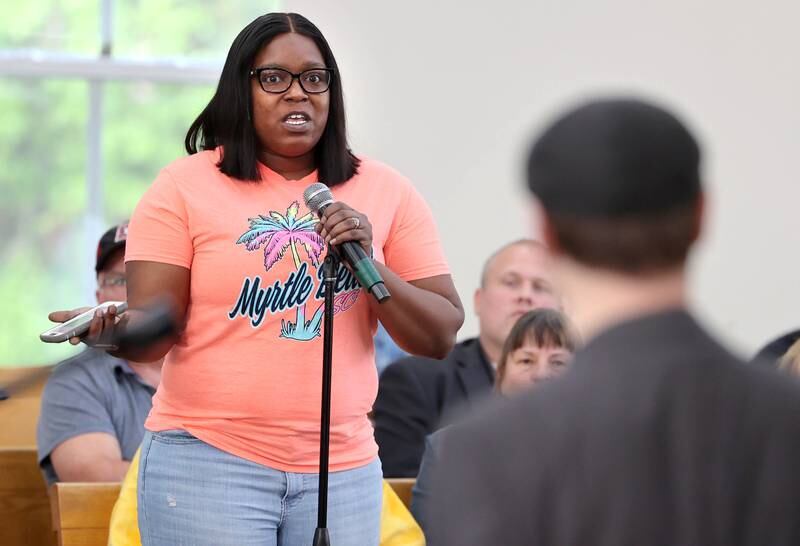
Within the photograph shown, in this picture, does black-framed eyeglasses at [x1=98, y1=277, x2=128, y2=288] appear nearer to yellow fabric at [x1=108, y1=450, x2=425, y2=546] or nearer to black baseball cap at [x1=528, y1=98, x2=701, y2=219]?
yellow fabric at [x1=108, y1=450, x2=425, y2=546]

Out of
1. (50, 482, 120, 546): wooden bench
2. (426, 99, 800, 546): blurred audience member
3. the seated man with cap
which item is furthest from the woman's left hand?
the seated man with cap

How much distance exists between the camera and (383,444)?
149 inches

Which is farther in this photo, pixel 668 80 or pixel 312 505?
pixel 668 80

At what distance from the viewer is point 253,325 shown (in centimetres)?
214

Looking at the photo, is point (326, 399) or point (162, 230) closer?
point (326, 399)

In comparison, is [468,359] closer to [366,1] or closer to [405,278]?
[405,278]

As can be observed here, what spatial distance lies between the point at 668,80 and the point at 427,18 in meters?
1.12

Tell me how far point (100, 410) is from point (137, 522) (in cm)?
106

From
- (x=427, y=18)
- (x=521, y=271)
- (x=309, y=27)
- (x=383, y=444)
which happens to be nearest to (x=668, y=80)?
(x=427, y=18)

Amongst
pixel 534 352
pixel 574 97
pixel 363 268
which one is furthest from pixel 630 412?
pixel 574 97

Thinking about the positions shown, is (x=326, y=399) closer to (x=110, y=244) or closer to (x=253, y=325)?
(x=253, y=325)

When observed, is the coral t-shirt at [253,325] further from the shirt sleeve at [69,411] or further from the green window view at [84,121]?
the green window view at [84,121]

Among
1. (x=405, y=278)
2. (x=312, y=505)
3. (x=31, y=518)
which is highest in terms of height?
(x=405, y=278)

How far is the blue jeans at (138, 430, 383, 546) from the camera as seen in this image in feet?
6.91
